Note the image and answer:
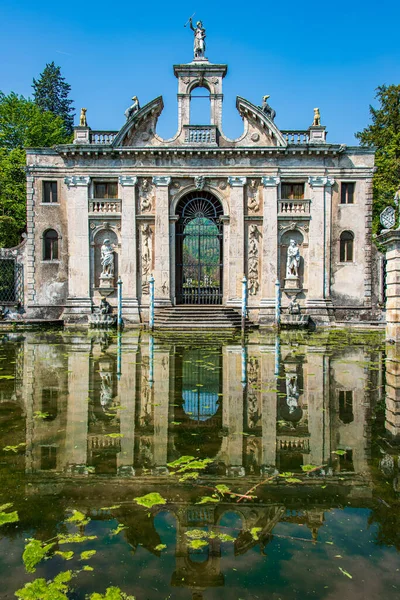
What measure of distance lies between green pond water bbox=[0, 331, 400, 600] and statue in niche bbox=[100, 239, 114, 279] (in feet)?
48.6

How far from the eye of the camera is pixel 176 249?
24.6 metres

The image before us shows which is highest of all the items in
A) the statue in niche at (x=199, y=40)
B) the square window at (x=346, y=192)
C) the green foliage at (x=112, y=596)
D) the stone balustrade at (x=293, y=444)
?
the statue in niche at (x=199, y=40)

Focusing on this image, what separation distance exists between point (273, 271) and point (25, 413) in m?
18.0

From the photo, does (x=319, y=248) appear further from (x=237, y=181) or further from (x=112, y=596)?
(x=112, y=596)

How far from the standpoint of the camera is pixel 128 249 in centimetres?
2333

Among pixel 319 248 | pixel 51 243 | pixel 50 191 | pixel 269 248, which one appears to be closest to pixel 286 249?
pixel 269 248

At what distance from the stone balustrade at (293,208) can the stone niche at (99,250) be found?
7.99 metres

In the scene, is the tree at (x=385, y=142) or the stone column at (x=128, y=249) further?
the tree at (x=385, y=142)

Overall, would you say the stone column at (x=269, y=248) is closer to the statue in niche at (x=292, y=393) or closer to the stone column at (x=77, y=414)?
the stone column at (x=77, y=414)

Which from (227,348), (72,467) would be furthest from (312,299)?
(72,467)

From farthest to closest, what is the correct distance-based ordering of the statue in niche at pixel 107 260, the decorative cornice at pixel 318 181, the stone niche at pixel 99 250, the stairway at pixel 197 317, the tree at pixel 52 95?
the tree at pixel 52 95
the stone niche at pixel 99 250
the statue in niche at pixel 107 260
the decorative cornice at pixel 318 181
the stairway at pixel 197 317

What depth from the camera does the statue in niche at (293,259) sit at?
76.2 feet

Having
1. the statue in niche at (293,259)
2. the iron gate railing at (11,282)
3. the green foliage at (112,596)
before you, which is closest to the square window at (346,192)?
the statue in niche at (293,259)

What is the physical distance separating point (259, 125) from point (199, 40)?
537 centimetres
